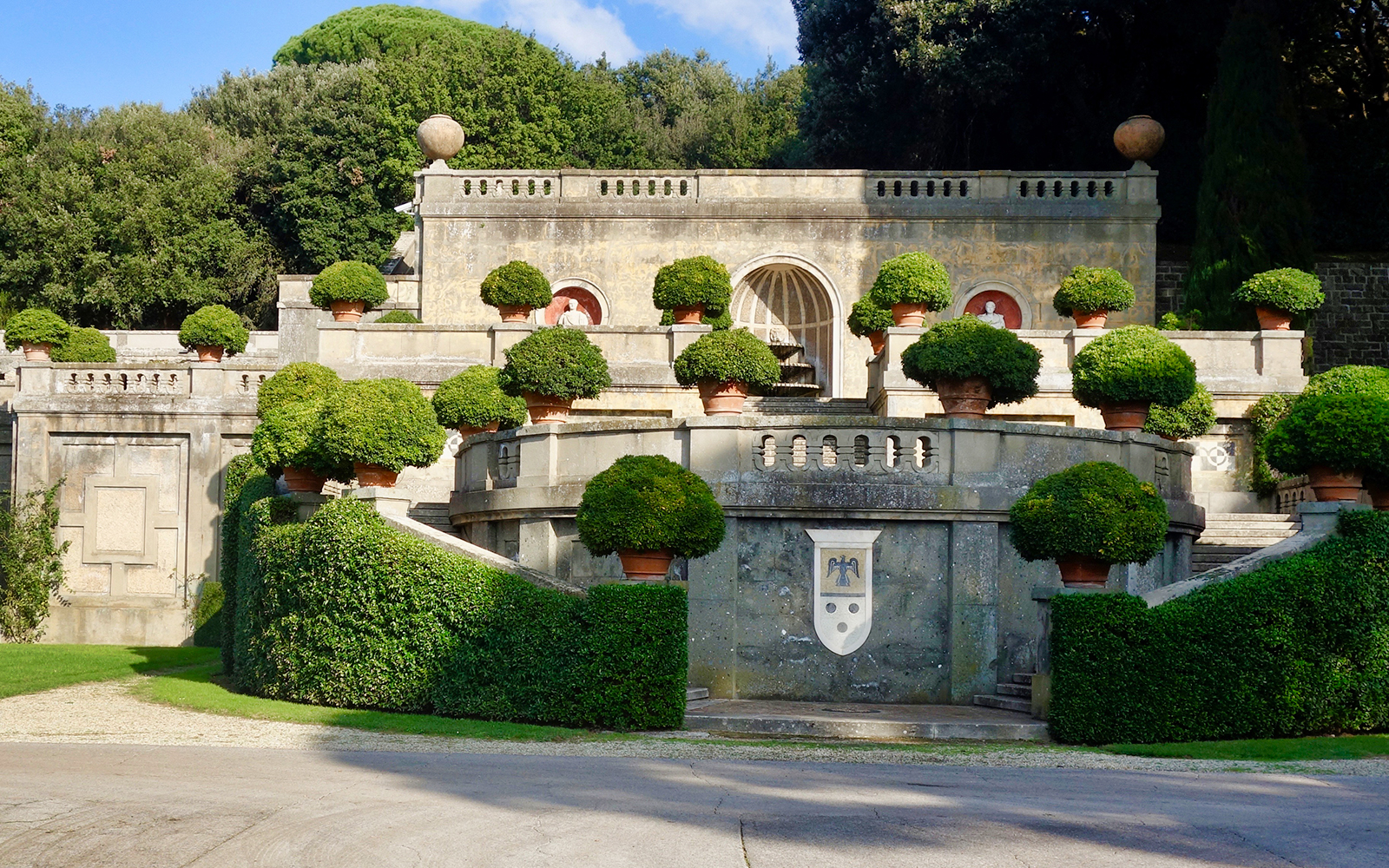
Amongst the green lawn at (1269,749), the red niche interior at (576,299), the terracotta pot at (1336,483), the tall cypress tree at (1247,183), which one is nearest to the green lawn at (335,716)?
the green lawn at (1269,749)

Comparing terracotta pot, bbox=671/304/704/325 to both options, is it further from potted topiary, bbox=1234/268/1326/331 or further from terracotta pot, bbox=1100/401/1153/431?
potted topiary, bbox=1234/268/1326/331

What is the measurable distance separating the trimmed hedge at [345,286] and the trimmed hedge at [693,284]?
575 cm

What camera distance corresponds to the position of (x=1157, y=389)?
19.5m

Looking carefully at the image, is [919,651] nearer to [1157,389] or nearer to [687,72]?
[1157,389]

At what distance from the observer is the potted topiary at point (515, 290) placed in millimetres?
26375

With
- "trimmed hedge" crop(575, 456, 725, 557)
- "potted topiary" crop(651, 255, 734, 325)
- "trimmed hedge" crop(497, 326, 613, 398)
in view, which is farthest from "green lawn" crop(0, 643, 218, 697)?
"potted topiary" crop(651, 255, 734, 325)

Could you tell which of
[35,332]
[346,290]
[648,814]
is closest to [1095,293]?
[346,290]

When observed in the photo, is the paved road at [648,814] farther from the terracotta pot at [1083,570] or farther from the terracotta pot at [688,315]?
the terracotta pot at [688,315]

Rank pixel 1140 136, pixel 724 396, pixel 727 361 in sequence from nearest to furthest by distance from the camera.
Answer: pixel 727 361, pixel 724 396, pixel 1140 136

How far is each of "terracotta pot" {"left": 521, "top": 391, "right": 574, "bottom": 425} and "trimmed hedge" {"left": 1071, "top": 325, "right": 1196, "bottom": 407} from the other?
7813mm

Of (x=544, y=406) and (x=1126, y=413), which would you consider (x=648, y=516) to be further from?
(x=1126, y=413)

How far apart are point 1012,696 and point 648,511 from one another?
5.43 meters

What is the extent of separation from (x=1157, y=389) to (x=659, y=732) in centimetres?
876

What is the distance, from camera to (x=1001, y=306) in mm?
33344
